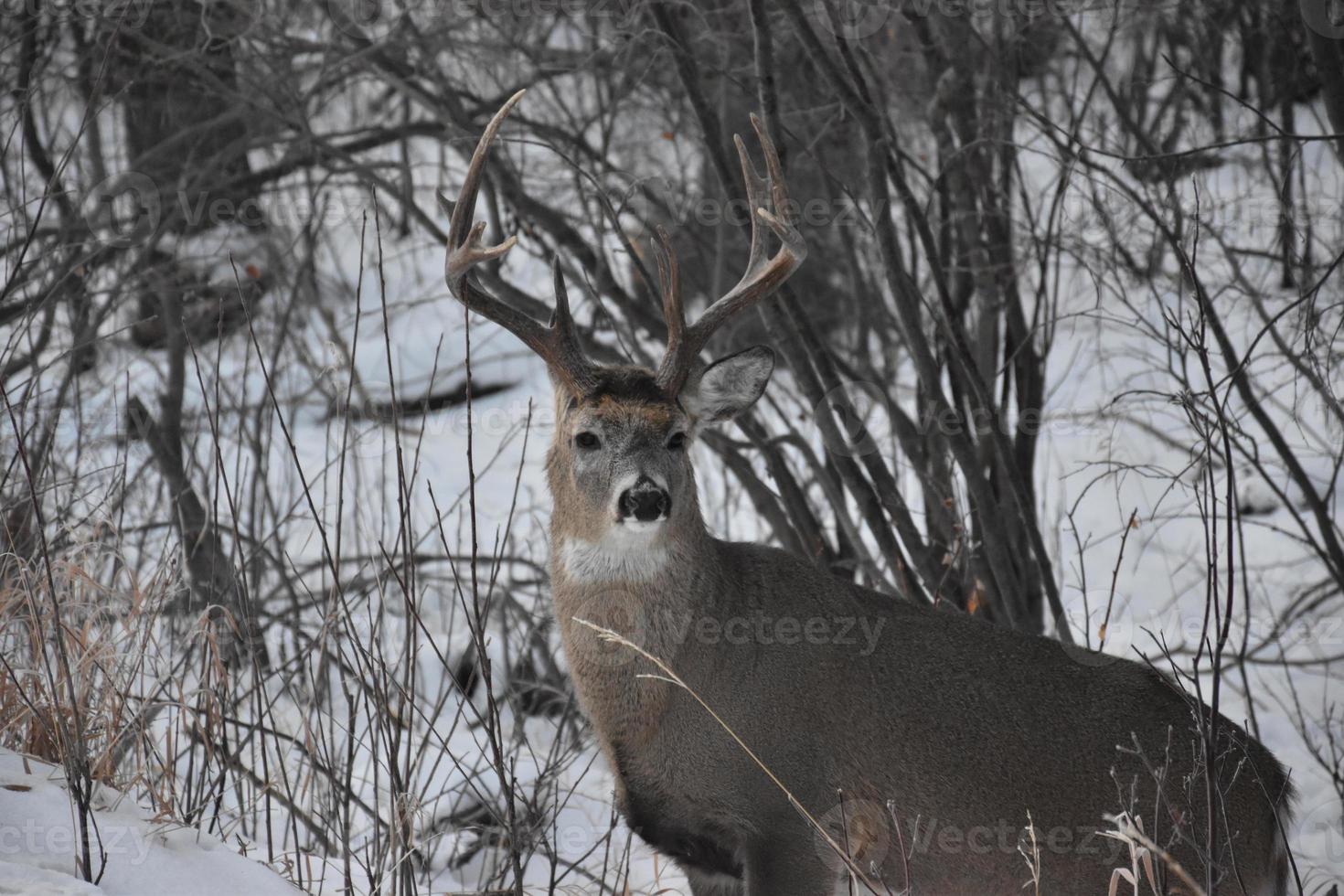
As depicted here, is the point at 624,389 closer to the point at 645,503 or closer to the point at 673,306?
the point at 673,306

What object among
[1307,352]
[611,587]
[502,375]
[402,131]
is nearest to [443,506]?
[502,375]

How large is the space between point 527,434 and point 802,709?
1.28 m

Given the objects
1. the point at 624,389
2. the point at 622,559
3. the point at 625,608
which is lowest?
the point at 625,608

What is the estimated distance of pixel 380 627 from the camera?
13.4 ft

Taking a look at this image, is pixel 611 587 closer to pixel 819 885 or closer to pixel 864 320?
pixel 819 885

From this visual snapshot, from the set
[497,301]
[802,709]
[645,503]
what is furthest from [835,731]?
[497,301]

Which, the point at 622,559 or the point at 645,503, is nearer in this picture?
the point at 645,503

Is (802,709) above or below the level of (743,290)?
below

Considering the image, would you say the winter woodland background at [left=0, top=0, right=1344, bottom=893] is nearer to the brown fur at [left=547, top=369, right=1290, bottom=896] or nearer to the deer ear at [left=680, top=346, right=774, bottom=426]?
the brown fur at [left=547, top=369, right=1290, bottom=896]

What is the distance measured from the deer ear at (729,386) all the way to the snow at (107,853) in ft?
6.52

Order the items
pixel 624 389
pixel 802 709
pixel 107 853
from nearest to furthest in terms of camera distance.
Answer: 1. pixel 107 853
2. pixel 802 709
3. pixel 624 389

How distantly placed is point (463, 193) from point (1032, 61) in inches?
270

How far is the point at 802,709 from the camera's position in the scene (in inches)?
163

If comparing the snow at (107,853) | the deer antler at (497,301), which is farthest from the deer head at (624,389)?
the snow at (107,853)
